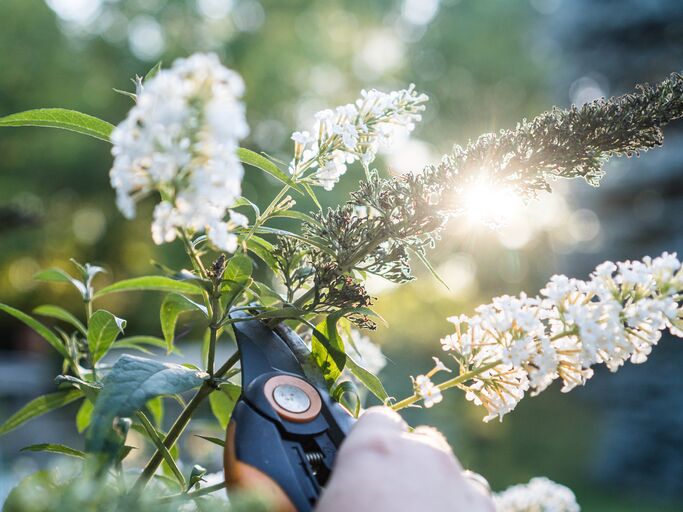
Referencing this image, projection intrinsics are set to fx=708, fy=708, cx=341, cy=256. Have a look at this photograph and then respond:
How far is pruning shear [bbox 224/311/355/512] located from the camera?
0.66 m

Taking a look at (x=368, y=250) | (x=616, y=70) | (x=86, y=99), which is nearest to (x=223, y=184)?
(x=368, y=250)

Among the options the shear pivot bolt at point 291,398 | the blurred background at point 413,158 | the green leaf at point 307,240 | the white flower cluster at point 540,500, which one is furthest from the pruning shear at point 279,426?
the blurred background at point 413,158

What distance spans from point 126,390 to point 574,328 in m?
0.44

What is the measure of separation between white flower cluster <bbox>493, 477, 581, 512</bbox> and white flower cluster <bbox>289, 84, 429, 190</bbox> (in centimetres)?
63

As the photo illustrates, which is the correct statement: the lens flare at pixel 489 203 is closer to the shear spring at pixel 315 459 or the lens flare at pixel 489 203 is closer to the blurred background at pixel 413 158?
the shear spring at pixel 315 459

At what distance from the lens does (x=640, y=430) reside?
22.2 ft

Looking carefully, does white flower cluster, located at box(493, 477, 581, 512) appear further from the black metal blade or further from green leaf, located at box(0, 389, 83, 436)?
green leaf, located at box(0, 389, 83, 436)

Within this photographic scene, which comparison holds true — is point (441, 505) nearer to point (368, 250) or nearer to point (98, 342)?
point (368, 250)

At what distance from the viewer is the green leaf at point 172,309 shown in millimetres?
805

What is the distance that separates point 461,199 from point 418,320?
7.97 meters

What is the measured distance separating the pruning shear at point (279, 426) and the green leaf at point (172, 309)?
A: 50 millimetres

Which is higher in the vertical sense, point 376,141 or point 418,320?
point 418,320

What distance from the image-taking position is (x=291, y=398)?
74cm

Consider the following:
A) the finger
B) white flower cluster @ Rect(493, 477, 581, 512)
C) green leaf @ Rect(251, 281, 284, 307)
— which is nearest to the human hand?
the finger
